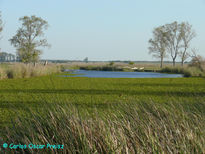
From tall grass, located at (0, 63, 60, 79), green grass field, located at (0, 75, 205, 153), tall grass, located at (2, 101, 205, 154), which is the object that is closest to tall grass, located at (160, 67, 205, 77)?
green grass field, located at (0, 75, 205, 153)

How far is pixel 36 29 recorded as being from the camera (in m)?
30.4

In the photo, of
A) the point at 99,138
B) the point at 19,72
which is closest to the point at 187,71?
the point at 19,72

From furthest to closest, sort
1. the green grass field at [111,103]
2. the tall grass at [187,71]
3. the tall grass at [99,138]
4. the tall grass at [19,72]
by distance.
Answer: the tall grass at [187,71], the tall grass at [19,72], the green grass field at [111,103], the tall grass at [99,138]

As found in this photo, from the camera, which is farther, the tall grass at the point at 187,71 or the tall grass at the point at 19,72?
the tall grass at the point at 187,71

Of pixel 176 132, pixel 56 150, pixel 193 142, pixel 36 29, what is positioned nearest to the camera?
pixel 56 150

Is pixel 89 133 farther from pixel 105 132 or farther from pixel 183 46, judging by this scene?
pixel 183 46

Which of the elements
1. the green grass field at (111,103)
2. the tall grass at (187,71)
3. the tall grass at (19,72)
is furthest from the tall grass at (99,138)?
the tall grass at (187,71)

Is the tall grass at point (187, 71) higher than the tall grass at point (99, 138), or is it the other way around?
the tall grass at point (187, 71)

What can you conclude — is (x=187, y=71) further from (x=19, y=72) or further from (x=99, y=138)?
(x=99, y=138)

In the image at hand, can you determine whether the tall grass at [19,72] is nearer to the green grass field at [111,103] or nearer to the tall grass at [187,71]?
the green grass field at [111,103]

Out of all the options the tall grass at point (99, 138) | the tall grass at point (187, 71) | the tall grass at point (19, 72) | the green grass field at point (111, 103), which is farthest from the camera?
the tall grass at point (187, 71)

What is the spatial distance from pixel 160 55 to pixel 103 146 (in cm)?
3817

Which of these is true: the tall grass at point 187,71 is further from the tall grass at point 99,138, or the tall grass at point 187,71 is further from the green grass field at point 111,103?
the tall grass at point 99,138

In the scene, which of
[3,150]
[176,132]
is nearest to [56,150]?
[3,150]
